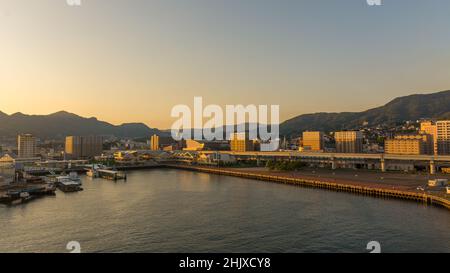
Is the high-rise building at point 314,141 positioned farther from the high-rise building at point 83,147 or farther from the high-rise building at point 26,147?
the high-rise building at point 26,147

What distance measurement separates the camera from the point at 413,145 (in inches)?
1593

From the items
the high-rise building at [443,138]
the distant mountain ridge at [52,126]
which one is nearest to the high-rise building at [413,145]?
the high-rise building at [443,138]

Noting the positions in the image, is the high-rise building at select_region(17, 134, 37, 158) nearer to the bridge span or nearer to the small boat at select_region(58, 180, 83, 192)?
the bridge span

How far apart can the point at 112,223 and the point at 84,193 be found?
A: 30.9 ft

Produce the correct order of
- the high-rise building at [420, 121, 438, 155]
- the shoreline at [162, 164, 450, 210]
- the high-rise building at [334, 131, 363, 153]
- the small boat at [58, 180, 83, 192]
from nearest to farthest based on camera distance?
the shoreline at [162, 164, 450, 210] → the small boat at [58, 180, 83, 192] → the high-rise building at [420, 121, 438, 155] → the high-rise building at [334, 131, 363, 153]

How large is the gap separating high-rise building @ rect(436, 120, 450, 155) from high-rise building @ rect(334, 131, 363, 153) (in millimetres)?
9911

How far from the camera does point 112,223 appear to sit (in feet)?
37.8

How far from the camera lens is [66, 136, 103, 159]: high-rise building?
49.7 metres

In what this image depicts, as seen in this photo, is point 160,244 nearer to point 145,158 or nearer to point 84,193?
point 84,193

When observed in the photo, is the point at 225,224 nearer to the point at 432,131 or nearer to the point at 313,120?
the point at 432,131

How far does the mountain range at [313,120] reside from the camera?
303 feet

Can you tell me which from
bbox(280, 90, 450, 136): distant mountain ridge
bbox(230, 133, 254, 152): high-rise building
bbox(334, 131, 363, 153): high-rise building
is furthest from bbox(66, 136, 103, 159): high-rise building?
bbox(280, 90, 450, 136): distant mountain ridge
